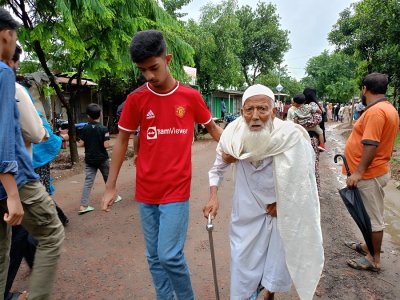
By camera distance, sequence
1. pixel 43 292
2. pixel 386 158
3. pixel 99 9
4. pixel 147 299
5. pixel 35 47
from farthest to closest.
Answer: pixel 35 47 → pixel 99 9 → pixel 386 158 → pixel 147 299 → pixel 43 292

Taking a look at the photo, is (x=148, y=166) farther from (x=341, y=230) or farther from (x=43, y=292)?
(x=341, y=230)

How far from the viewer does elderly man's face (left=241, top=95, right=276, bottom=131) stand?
229cm

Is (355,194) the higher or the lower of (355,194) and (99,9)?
the lower

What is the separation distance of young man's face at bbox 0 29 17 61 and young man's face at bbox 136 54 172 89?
2.42 ft

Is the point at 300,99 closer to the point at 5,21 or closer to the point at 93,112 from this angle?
the point at 93,112

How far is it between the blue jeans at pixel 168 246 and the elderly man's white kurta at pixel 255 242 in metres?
0.37

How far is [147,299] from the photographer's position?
9.60 ft

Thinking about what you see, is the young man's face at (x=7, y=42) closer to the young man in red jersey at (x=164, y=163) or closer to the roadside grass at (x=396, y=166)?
the young man in red jersey at (x=164, y=163)

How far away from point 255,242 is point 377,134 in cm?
160

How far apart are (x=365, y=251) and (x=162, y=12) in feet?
25.2

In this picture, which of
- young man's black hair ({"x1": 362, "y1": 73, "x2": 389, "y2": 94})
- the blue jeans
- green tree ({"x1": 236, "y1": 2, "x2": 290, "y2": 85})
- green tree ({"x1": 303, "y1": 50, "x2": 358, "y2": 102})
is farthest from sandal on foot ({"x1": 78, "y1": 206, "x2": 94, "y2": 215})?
green tree ({"x1": 303, "y1": 50, "x2": 358, "y2": 102})

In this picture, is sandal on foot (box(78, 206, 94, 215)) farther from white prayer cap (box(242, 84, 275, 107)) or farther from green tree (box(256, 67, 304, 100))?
green tree (box(256, 67, 304, 100))

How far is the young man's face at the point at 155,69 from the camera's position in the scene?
2215 millimetres

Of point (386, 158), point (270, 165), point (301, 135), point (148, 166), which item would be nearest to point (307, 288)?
point (270, 165)
